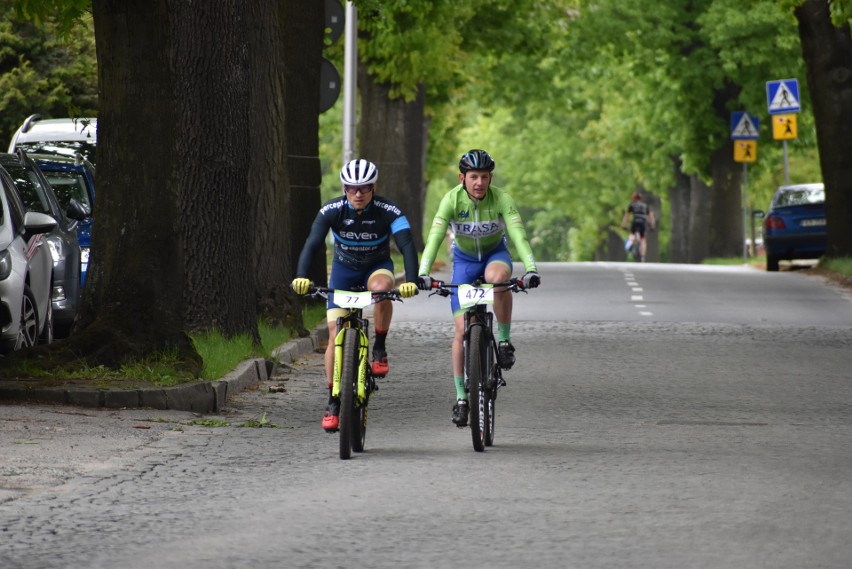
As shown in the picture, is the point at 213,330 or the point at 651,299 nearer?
the point at 213,330

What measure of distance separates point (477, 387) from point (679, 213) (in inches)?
2047

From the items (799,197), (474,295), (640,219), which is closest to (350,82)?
(799,197)

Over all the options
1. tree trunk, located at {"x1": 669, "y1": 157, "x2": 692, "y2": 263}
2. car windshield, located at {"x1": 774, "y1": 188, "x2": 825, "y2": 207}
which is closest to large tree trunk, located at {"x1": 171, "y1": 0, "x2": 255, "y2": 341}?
car windshield, located at {"x1": 774, "y1": 188, "x2": 825, "y2": 207}

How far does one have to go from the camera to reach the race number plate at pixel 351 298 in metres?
11.0

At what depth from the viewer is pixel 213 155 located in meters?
16.3

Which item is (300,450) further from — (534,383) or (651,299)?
(651,299)

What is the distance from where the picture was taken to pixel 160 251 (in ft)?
46.7

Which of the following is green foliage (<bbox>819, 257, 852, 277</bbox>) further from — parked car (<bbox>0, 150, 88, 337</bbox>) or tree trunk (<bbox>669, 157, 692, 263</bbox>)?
tree trunk (<bbox>669, 157, 692, 263</bbox>)

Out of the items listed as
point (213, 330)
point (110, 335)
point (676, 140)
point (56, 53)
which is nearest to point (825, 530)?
point (110, 335)

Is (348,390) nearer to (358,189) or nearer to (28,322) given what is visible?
(358,189)

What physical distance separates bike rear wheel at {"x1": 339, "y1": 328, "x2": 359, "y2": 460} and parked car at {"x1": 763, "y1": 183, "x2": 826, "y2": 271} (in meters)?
25.3

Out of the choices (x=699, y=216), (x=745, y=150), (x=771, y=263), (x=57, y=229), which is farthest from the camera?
(x=699, y=216)

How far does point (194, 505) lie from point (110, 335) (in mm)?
5189

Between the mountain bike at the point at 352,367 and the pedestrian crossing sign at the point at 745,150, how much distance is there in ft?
111
